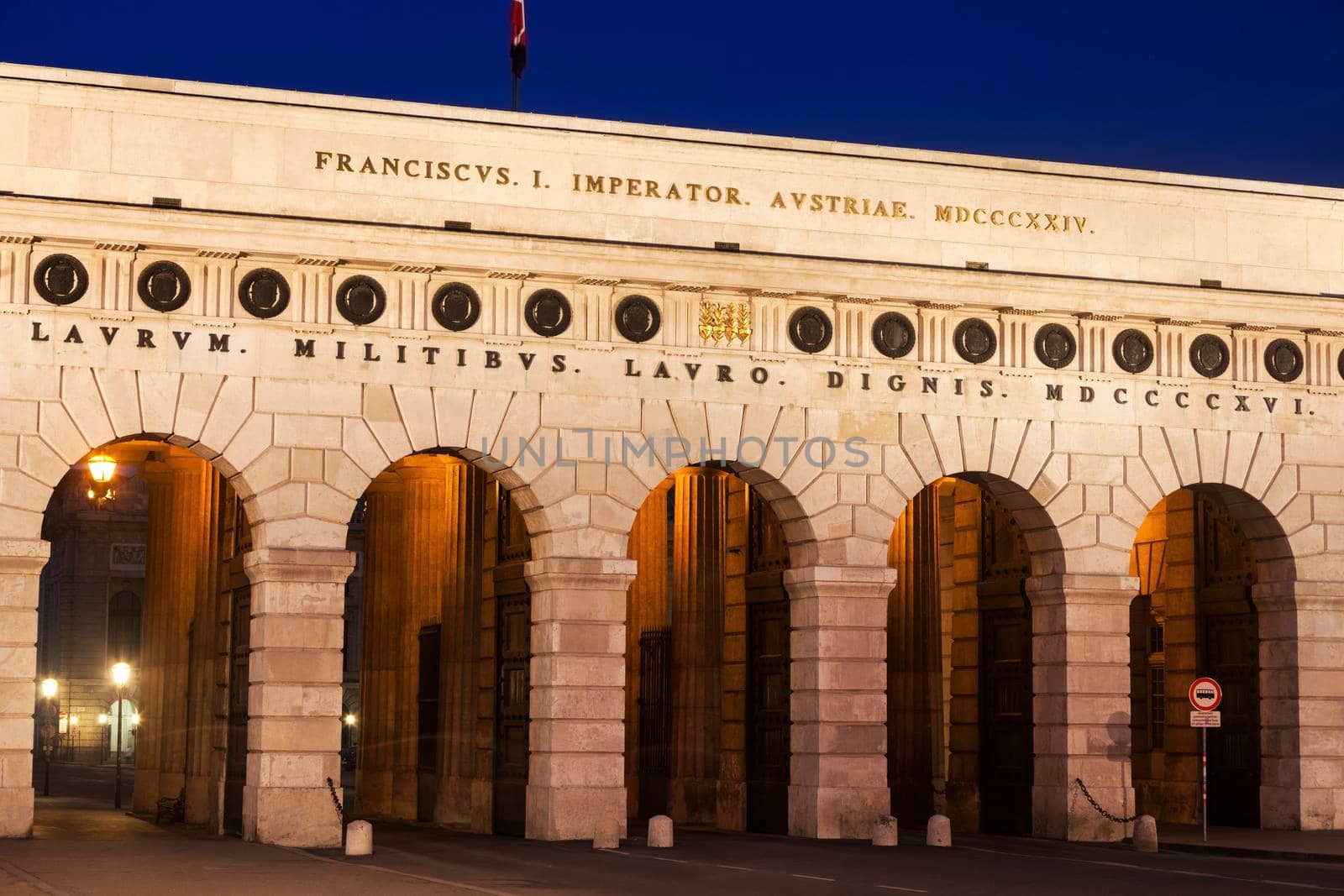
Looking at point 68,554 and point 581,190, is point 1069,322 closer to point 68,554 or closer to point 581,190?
point 581,190

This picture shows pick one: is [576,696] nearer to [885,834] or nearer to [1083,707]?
[885,834]

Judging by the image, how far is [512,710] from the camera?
4222 centimetres

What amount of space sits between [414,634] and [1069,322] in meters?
17.5

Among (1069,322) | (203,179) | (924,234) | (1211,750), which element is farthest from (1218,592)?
(203,179)

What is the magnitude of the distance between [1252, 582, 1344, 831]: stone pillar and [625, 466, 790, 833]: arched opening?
32.0 ft

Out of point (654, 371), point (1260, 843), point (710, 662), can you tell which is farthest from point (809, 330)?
point (1260, 843)

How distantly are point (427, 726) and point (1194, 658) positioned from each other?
17257 millimetres

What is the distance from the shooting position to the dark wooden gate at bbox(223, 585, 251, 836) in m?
41.6

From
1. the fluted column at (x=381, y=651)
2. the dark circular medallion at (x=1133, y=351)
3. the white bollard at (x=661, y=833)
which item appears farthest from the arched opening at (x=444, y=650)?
the dark circular medallion at (x=1133, y=351)

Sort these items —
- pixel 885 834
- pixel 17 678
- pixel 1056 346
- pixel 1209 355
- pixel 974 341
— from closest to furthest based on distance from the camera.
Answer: pixel 17 678, pixel 885 834, pixel 974 341, pixel 1056 346, pixel 1209 355

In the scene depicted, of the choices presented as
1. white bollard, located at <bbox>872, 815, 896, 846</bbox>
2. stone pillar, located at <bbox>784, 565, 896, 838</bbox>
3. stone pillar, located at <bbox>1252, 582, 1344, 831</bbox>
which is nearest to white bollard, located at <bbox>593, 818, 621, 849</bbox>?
stone pillar, located at <bbox>784, 565, 896, 838</bbox>

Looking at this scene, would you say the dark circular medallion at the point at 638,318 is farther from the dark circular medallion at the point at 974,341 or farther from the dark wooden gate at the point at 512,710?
the dark circular medallion at the point at 974,341

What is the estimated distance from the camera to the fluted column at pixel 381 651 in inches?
1957

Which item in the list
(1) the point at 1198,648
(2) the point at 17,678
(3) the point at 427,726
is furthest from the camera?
(3) the point at 427,726
